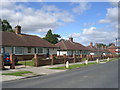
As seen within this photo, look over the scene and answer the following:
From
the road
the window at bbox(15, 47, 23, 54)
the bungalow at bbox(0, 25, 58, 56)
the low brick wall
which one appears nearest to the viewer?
the road

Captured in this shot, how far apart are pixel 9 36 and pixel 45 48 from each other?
9.30 m

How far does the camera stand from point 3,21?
63.9m

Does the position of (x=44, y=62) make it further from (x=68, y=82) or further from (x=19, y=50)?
(x=68, y=82)

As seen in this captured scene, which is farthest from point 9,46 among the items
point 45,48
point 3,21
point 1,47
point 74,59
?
point 3,21

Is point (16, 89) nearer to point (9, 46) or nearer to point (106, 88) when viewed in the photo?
point (106, 88)

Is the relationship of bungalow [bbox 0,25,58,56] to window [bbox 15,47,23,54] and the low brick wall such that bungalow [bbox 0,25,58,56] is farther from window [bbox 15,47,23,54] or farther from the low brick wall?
the low brick wall

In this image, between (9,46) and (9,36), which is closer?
(9,46)

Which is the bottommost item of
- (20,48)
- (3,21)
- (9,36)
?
(20,48)

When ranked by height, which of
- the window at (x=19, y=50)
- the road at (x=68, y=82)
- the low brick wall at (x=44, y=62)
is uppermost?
the window at (x=19, y=50)

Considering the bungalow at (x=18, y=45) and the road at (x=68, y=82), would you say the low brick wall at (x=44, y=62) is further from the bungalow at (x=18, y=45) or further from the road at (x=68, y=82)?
the road at (x=68, y=82)

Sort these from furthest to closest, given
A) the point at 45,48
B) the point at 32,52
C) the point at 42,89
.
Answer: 1. the point at 45,48
2. the point at 32,52
3. the point at 42,89

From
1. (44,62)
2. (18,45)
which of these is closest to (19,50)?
(18,45)

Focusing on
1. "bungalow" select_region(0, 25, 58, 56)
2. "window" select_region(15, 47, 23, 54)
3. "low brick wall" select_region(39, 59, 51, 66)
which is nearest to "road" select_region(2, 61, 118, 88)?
"low brick wall" select_region(39, 59, 51, 66)

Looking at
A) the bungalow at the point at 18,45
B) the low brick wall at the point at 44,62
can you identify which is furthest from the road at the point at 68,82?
the bungalow at the point at 18,45
